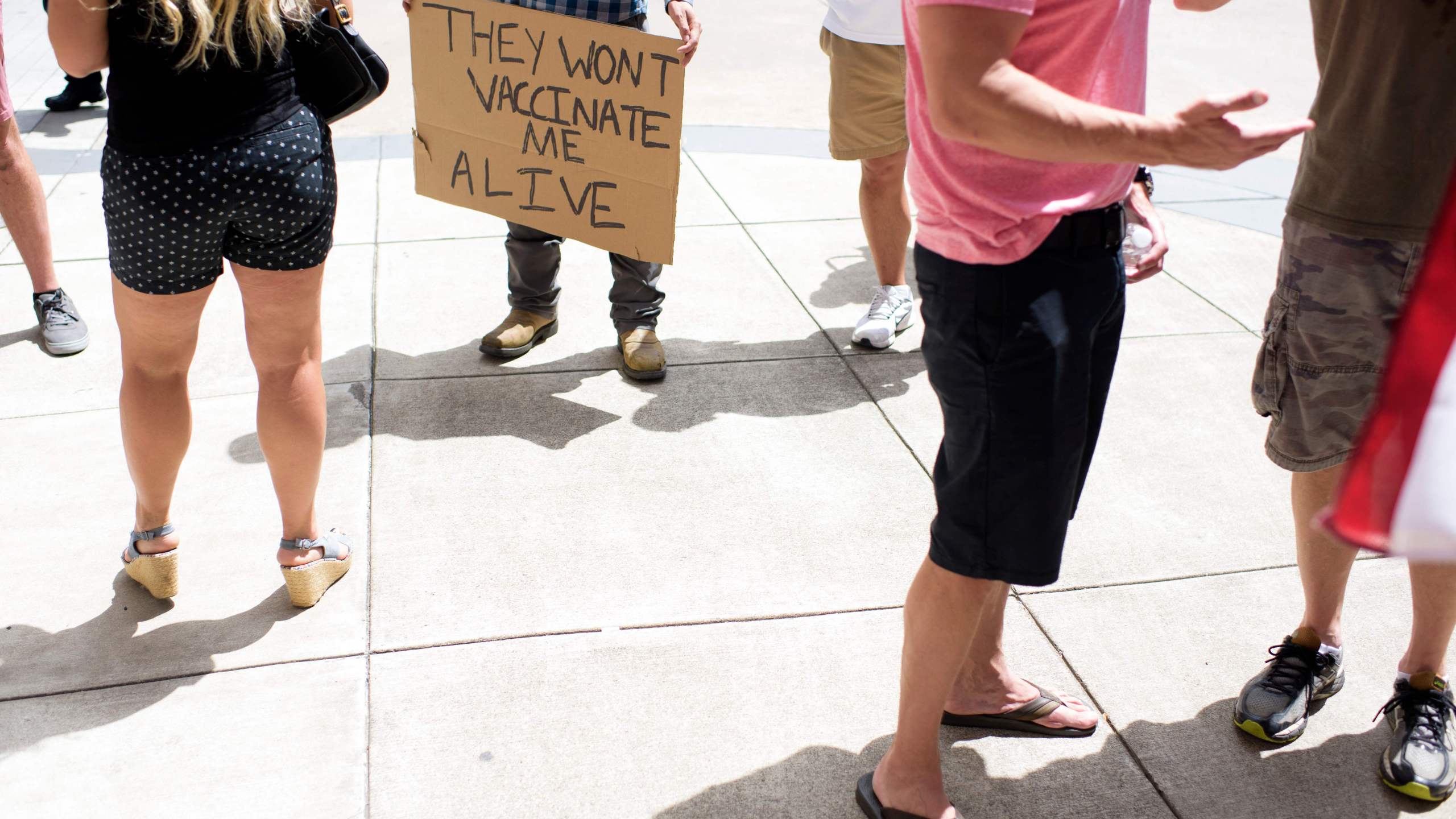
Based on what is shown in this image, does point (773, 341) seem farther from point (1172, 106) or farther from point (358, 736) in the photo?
point (1172, 106)

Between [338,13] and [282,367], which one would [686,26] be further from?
[282,367]

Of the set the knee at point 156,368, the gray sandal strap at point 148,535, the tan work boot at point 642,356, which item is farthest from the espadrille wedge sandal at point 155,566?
the tan work boot at point 642,356

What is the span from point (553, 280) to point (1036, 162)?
261 cm

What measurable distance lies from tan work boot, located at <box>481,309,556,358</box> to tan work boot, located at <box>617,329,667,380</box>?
34 centimetres

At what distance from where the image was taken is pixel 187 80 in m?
2.15

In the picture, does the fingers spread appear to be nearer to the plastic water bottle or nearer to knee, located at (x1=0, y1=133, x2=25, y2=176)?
the plastic water bottle

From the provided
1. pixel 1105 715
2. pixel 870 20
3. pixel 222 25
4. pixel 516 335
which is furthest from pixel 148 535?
pixel 870 20

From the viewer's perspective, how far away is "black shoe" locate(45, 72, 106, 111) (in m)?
6.52

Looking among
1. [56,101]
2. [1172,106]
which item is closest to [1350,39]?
[1172,106]

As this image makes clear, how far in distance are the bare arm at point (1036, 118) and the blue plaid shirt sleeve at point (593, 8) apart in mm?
2205

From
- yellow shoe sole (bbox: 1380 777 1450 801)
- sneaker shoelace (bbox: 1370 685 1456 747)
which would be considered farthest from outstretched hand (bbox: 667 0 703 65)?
yellow shoe sole (bbox: 1380 777 1450 801)

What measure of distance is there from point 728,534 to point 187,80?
1656 mm

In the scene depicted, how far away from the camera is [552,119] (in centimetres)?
370

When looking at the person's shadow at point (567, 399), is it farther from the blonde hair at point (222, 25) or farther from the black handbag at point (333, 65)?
the blonde hair at point (222, 25)
